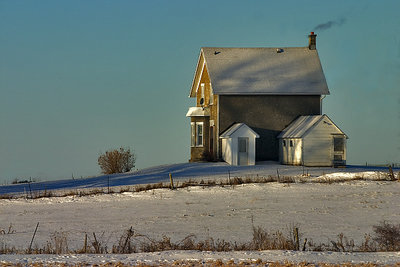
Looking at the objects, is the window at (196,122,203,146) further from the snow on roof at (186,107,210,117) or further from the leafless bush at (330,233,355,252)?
the leafless bush at (330,233,355,252)

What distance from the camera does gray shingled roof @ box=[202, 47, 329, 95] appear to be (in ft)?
143

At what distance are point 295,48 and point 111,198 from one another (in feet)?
85.7

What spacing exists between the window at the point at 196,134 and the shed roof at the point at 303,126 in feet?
19.2

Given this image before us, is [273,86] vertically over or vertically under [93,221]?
over

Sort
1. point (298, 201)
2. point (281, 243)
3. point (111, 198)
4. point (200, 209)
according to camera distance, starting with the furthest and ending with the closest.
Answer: point (111, 198) → point (298, 201) → point (200, 209) → point (281, 243)

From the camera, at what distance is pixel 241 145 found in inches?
1618

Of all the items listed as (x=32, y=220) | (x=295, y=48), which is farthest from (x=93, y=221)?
(x=295, y=48)

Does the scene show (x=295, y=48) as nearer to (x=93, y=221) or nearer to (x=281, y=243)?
(x=93, y=221)

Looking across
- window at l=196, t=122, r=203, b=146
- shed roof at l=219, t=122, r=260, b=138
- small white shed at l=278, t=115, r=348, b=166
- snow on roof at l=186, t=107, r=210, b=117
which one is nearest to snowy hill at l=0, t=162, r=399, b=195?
small white shed at l=278, t=115, r=348, b=166

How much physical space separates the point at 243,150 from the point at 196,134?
5319 mm

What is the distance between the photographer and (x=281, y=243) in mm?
13102

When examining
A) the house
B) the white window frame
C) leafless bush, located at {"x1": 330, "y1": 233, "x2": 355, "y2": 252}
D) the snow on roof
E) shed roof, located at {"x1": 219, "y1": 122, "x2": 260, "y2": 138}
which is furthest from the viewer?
the white window frame

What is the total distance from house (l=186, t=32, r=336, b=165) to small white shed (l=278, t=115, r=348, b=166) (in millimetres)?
2394

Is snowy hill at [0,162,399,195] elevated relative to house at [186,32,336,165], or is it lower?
lower
